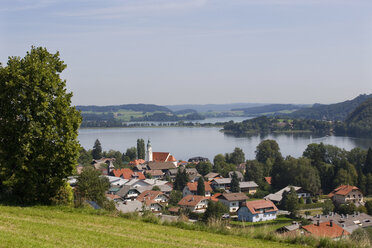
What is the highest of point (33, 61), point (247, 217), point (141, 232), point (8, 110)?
point (33, 61)

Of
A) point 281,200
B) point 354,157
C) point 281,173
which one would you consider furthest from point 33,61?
point 354,157

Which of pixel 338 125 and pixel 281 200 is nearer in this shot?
pixel 281 200

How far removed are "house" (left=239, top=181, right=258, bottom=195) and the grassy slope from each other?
110ft

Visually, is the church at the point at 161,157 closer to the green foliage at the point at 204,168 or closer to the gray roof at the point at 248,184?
the green foliage at the point at 204,168

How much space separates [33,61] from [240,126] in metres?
123

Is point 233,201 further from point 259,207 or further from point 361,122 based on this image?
point 361,122

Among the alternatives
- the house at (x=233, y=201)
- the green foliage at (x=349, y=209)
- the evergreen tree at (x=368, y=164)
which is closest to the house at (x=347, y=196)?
the green foliage at (x=349, y=209)

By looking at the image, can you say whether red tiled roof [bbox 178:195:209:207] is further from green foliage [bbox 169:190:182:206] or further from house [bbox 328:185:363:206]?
house [bbox 328:185:363:206]

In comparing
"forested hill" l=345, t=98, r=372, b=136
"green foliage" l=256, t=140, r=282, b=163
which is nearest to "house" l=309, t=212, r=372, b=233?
"green foliage" l=256, t=140, r=282, b=163

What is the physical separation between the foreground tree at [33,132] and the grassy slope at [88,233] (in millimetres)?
765

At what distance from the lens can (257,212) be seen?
94.5 feet

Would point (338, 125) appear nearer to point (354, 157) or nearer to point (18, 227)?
point (354, 157)

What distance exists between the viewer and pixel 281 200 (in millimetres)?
33344

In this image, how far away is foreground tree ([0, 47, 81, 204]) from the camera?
8.82 metres
